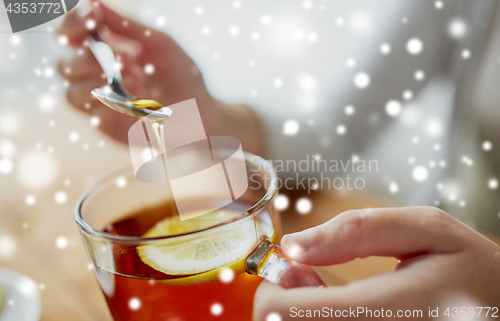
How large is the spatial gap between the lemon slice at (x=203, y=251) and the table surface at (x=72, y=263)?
8.7 inches

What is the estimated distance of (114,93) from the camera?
498mm

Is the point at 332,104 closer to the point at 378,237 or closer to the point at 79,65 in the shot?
the point at 79,65

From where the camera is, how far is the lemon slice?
326 mm

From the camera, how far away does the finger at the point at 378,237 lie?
30 cm

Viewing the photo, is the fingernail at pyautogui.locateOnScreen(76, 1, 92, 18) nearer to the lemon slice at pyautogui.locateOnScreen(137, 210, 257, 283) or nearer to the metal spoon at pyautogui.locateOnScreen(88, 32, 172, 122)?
the metal spoon at pyautogui.locateOnScreen(88, 32, 172, 122)

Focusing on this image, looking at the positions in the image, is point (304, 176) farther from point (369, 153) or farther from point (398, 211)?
point (398, 211)

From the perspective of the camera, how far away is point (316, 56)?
96 centimetres

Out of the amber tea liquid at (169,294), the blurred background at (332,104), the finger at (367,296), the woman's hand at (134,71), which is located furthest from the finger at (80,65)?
the finger at (367,296)

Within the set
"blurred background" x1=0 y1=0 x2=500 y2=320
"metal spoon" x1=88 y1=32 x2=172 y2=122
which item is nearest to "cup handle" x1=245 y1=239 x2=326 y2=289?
"metal spoon" x1=88 y1=32 x2=172 y2=122

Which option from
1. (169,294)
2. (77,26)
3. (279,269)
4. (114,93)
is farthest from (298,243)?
(77,26)

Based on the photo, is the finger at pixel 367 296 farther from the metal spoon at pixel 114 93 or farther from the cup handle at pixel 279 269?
the metal spoon at pixel 114 93

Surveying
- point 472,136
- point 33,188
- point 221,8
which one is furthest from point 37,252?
point 472,136

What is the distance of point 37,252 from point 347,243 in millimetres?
530

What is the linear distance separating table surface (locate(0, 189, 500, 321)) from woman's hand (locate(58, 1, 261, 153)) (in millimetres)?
219
